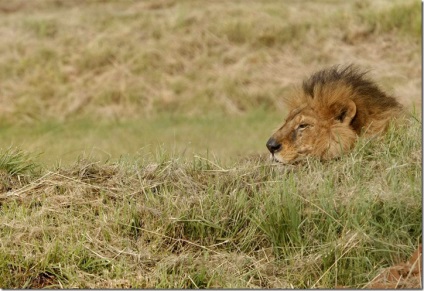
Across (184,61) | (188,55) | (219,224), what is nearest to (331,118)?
(219,224)

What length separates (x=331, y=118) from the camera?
6.71 meters

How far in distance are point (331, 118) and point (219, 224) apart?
3.90 feet

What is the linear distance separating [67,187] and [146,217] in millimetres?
628

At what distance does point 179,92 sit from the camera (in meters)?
15.3

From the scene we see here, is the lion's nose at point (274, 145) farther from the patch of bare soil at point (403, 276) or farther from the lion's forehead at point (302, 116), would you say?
the patch of bare soil at point (403, 276)

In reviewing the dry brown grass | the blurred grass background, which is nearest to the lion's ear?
the blurred grass background

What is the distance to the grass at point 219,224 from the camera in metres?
5.58

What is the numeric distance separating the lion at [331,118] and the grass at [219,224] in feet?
0.43

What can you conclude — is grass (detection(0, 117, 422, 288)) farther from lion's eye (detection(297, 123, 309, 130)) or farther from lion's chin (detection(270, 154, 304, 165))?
lion's eye (detection(297, 123, 309, 130))

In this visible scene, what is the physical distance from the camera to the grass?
558 cm

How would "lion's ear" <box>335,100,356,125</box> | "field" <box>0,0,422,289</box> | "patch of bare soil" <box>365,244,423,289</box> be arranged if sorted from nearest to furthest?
"patch of bare soil" <box>365,244,423,289</box>
"field" <box>0,0,422,289</box>
"lion's ear" <box>335,100,356,125</box>

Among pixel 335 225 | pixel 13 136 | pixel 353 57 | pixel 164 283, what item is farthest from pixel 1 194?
pixel 353 57


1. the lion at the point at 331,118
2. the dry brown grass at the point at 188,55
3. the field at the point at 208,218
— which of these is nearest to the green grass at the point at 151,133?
the dry brown grass at the point at 188,55

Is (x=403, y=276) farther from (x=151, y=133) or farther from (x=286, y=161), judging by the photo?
(x=151, y=133)
